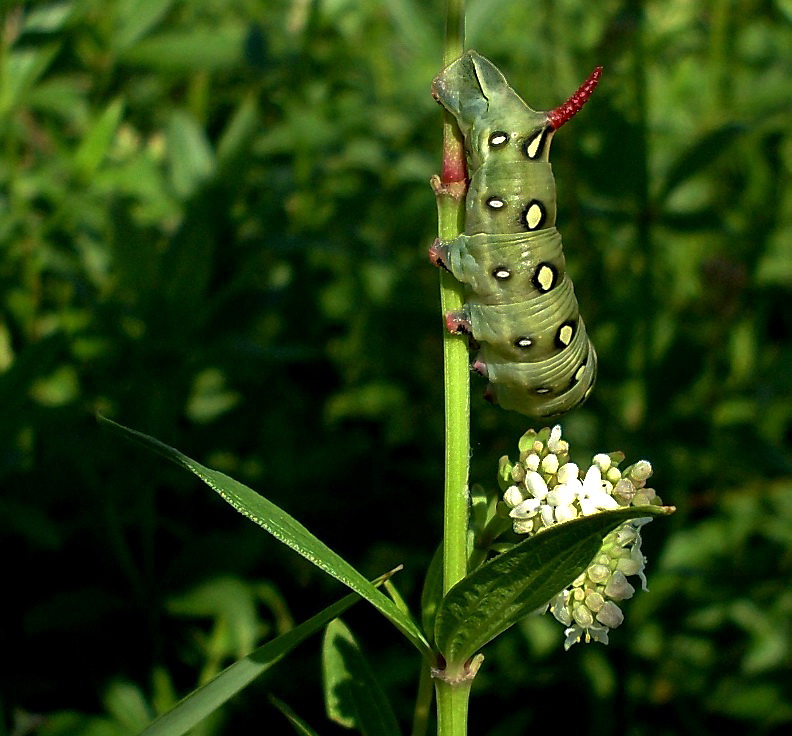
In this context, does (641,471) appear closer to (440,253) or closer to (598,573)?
(598,573)

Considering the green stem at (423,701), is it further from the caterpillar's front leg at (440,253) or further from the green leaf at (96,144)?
the green leaf at (96,144)

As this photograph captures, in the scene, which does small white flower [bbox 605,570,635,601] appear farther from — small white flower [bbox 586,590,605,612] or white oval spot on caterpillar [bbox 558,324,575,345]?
white oval spot on caterpillar [bbox 558,324,575,345]

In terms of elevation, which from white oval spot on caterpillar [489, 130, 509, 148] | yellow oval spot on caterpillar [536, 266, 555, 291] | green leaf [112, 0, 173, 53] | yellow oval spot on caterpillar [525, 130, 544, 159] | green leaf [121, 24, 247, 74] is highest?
green leaf [112, 0, 173, 53]

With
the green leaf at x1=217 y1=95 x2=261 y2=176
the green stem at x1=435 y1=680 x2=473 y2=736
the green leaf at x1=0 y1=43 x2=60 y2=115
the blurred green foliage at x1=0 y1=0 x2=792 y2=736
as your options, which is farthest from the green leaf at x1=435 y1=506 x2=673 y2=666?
the green leaf at x1=0 y1=43 x2=60 y2=115

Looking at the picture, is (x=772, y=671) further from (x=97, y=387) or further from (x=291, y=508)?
(x=97, y=387)

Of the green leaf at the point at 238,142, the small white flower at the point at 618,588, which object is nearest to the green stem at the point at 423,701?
the small white flower at the point at 618,588

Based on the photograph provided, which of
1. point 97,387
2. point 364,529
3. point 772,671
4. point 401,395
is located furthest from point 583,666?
point 97,387
